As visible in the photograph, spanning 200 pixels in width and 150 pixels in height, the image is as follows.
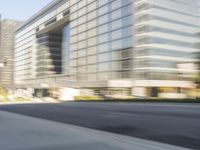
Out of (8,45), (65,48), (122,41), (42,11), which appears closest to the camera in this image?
(122,41)

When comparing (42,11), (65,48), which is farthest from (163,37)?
(42,11)

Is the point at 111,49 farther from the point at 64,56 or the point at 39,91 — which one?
the point at 39,91

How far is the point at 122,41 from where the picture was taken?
89938mm

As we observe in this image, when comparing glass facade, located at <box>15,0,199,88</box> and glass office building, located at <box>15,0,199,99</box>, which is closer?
glass office building, located at <box>15,0,199,99</box>

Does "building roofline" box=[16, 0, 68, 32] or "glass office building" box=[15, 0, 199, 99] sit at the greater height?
"building roofline" box=[16, 0, 68, 32]

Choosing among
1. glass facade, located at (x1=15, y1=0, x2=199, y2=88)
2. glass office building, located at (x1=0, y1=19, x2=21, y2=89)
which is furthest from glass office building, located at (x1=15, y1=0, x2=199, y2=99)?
glass office building, located at (x1=0, y1=19, x2=21, y2=89)

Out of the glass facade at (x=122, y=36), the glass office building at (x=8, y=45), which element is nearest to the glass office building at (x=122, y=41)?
the glass facade at (x=122, y=36)

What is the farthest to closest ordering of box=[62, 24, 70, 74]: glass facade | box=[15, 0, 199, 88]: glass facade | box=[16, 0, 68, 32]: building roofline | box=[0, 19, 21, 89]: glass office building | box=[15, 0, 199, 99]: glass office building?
box=[0, 19, 21, 89]: glass office building, box=[16, 0, 68, 32]: building roofline, box=[62, 24, 70, 74]: glass facade, box=[15, 0, 199, 88]: glass facade, box=[15, 0, 199, 99]: glass office building

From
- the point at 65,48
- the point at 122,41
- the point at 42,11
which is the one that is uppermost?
the point at 42,11

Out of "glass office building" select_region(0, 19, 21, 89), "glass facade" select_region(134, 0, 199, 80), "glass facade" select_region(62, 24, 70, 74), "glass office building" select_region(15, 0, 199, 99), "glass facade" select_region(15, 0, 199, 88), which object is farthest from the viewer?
"glass office building" select_region(0, 19, 21, 89)

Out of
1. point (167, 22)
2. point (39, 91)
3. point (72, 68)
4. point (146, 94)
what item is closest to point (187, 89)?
point (146, 94)

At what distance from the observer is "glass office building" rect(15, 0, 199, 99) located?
8231 cm

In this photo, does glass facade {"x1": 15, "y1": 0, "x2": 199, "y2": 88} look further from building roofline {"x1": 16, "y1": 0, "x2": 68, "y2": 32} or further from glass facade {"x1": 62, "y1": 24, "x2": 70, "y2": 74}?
building roofline {"x1": 16, "y1": 0, "x2": 68, "y2": 32}

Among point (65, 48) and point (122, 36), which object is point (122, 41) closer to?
point (122, 36)
